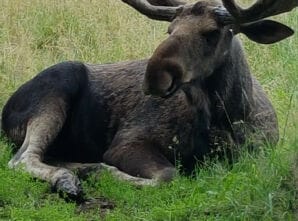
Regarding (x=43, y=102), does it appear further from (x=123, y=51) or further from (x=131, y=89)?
(x=123, y=51)

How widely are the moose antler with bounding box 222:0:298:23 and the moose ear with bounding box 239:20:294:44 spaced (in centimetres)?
26

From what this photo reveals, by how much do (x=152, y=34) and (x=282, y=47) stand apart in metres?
2.08

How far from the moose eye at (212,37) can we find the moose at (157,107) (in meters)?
0.01

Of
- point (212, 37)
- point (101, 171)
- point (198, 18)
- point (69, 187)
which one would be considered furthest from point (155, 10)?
point (69, 187)

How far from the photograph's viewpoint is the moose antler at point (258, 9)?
7500 mm

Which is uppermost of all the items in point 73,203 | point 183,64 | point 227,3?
point 227,3

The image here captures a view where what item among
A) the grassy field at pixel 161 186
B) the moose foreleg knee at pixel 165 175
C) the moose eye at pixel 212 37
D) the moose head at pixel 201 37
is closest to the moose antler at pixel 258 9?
the moose head at pixel 201 37

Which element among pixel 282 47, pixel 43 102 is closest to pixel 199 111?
pixel 43 102

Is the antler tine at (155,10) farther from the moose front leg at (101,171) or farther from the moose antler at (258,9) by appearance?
the moose front leg at (101,171)

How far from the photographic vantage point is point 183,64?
7.97m

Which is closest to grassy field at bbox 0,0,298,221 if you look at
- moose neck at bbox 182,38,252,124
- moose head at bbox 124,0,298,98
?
moose neck at bbox 182,38,252,124

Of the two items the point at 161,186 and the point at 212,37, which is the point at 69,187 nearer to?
the point at 161,186

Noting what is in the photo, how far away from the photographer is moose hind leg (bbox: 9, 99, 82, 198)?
25.9 feet

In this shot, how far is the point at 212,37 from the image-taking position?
829cm
